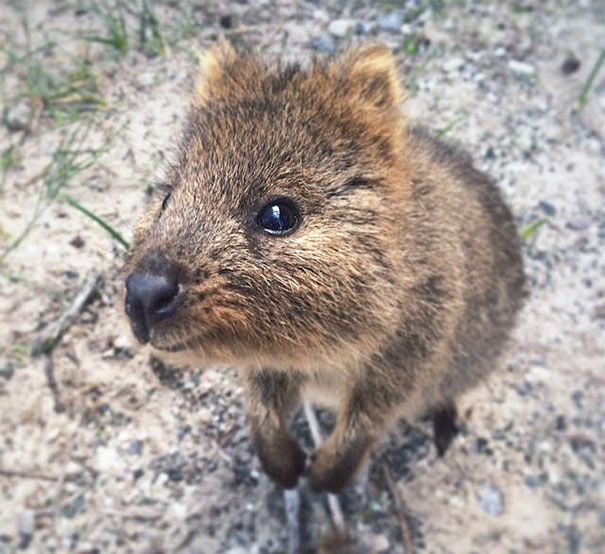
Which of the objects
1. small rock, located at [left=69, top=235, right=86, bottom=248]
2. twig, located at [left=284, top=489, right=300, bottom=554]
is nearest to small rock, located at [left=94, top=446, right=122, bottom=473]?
twig, located at [left=284, top=489, right=300, bottom=554]

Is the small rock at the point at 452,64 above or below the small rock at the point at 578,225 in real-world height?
above

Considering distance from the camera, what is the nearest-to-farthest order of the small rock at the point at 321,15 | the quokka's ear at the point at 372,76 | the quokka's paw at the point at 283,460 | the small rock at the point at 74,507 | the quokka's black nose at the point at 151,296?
the quokka's black nose at the point at 151,296 < the quokka's ear at the point at 372,76 < the quokka's paw at the point at 283,460 < the small rock at the point at 74,507 < the small rock at the point at 321,15

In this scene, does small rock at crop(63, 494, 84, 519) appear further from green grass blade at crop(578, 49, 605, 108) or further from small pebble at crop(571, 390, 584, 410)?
green grass blade at crop(578, 49, 605, 108)

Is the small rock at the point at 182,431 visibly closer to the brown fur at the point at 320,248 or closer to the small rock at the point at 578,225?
the brown fur at the point at 320,248

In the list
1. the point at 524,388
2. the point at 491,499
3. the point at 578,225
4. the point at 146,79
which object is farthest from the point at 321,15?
the point at 491,499

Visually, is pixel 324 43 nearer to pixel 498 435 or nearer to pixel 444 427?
pixel 444 427

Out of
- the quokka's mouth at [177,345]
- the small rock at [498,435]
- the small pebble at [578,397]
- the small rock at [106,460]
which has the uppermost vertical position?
the quokka's mouth at [177,345]

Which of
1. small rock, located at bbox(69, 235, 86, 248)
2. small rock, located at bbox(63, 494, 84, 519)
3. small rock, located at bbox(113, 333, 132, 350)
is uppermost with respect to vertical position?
small rock, located at bbox(69, 235, 86, 248)

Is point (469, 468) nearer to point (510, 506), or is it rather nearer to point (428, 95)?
point (510, 506)

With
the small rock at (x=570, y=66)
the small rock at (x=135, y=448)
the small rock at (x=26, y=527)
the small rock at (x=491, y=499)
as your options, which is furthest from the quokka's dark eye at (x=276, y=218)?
the small rock at (x=570, y=66)
